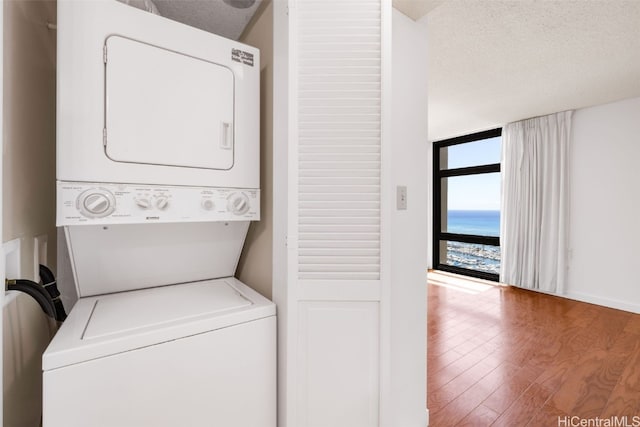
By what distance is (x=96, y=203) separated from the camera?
3.08 feet

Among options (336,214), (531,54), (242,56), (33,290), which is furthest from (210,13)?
(531,54)

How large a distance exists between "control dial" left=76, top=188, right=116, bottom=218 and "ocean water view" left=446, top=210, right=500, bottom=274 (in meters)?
5.30

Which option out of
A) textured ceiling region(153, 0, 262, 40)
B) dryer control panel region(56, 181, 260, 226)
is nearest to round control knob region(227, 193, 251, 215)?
dryer control panel region(56, 181, 260, 226)

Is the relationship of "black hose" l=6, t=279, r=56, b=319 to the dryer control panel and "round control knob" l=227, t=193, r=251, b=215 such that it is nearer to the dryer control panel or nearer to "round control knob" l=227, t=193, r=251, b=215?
the dryer control panel

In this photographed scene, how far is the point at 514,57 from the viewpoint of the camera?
232cm

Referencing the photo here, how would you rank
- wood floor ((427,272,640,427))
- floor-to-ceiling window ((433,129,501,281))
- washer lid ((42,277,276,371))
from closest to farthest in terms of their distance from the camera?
washer lid ((42,277,276,371))
wood floor ((427,272,640,427))
floor-to-ceiling window ((433,129,501,281))

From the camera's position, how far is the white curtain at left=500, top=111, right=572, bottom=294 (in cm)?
374

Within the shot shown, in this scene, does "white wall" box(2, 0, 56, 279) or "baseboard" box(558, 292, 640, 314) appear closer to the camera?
"white wall" box(2, 0, 56, 279)

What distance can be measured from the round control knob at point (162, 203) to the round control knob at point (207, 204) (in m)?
0.13

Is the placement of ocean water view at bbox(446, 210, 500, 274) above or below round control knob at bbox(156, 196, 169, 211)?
below

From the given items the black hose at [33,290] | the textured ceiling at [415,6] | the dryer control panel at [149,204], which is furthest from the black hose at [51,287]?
the textured ceiling at [415,6]

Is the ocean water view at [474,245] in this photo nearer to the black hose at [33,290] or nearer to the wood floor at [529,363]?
the wood floor at [529,363]

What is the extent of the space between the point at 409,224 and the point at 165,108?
1.21 metres

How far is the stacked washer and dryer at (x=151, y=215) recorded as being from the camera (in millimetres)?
855
